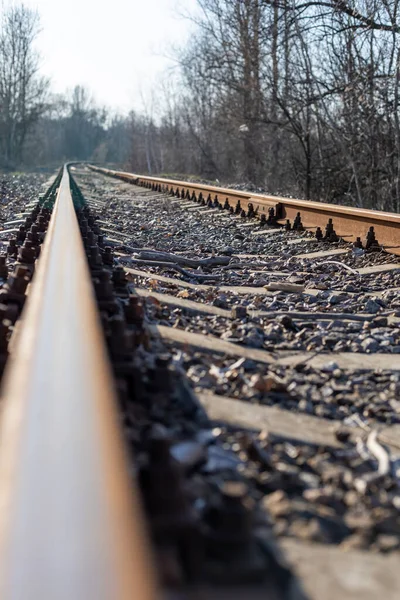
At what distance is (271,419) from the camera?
7.14 ft

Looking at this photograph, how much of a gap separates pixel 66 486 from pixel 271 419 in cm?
129

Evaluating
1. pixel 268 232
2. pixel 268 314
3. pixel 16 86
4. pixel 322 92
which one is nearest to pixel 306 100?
pixel 322 92

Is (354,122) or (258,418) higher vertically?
(354,122)

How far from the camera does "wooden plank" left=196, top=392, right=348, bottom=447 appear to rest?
207cm

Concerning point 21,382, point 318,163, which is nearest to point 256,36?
point 318,163

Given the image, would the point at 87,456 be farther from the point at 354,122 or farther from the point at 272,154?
the point at 272,154

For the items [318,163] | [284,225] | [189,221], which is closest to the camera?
[284,225]

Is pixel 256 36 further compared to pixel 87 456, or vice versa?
pixel 256 36

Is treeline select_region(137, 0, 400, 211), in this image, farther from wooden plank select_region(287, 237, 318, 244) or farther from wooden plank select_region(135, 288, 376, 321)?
wooden plank select_region(135, 288, 376, 321)

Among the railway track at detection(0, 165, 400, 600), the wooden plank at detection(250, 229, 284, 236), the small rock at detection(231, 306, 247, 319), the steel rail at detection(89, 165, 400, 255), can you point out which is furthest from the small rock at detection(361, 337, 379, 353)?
the wooden plank at detection(250, 229, 284, 236)

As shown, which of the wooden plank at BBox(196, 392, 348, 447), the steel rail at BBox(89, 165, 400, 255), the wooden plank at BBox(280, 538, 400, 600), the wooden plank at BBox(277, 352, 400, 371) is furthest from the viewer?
the steel rail at BBox(89, 165, 400, 255)

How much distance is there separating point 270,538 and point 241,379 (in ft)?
3.86

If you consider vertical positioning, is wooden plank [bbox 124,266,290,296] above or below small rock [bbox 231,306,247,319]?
below

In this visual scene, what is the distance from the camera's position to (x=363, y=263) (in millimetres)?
5512
